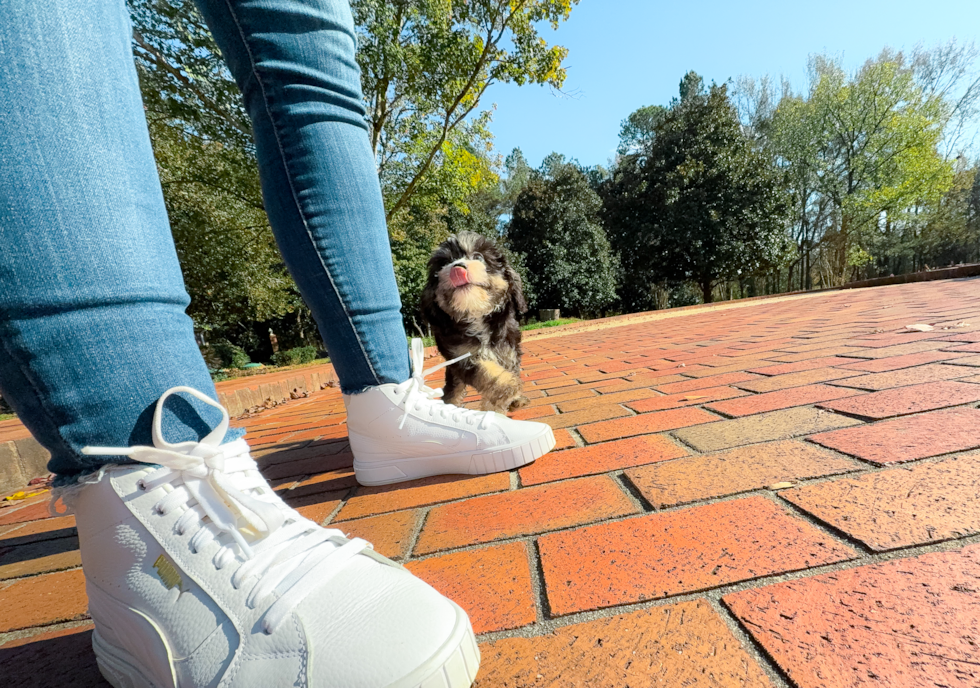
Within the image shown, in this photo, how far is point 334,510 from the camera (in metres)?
1.32

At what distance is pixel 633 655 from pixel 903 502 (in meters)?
0.65

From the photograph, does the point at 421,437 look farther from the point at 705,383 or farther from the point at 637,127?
the point at 637,127

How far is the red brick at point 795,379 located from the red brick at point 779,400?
0.07 metres

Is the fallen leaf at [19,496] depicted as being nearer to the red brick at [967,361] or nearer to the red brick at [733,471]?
the red brick at [733,471]

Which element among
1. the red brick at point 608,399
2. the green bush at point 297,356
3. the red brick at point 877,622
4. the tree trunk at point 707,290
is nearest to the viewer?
the red brick at point 877,622

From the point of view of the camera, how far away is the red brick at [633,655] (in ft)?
1.86

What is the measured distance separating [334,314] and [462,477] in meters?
0.62

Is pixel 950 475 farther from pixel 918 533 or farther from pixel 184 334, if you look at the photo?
pixel 184 334

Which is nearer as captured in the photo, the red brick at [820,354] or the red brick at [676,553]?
the red brick at [676,553]

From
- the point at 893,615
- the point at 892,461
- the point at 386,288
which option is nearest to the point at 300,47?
the point at 386,288

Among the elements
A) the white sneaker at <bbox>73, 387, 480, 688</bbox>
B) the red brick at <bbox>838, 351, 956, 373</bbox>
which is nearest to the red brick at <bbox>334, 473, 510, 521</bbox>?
the white sneaker at <bbox>73, 387, 480, 688</bbox>

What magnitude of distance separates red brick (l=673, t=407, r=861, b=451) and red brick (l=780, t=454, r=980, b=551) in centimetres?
33

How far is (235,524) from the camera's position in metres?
0.71

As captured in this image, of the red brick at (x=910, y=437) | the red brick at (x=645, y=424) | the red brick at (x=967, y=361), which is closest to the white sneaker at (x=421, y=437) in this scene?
the red brick at (x=645, y=424)
